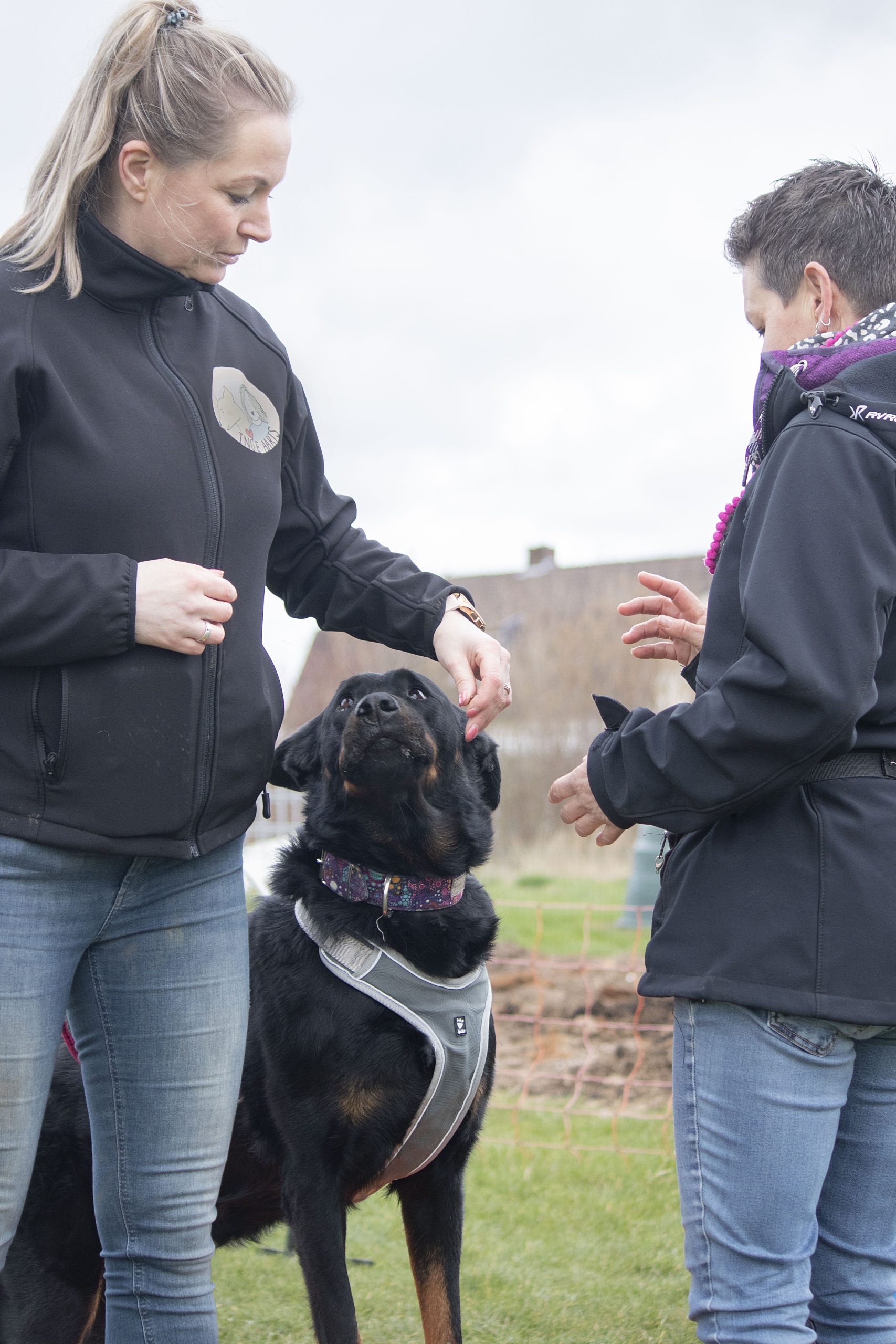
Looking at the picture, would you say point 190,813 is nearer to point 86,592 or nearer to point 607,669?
point 86,592

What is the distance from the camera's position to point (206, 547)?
1.93 m

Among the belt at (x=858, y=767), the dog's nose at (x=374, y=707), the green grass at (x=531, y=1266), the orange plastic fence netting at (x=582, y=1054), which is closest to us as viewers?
the belt at (x=858, y=767)

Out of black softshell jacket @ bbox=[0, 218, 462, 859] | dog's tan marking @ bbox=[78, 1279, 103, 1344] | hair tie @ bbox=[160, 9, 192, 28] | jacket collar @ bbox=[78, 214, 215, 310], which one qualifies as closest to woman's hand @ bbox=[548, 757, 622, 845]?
black softshell jacket @ bbox=[0, 218, 462, 859]

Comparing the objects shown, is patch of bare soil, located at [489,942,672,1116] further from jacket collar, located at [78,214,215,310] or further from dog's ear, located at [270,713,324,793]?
jacket collar, located at [78,214,215,310]

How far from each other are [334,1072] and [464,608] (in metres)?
1.05

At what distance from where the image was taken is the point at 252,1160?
2.71 m

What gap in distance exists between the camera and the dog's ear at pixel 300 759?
9.71ft

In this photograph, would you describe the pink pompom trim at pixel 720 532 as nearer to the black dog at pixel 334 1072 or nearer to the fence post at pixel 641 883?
the black dog at pixel 334 1072

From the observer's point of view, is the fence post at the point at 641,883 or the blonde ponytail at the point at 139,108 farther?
the fence post at the point at 641,883

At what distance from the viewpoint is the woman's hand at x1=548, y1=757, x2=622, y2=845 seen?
193 cm

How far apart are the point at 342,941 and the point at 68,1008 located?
0.77m

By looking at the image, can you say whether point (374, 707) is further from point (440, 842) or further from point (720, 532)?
point (720, 532)

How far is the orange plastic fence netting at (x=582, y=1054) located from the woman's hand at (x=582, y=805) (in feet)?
9.88

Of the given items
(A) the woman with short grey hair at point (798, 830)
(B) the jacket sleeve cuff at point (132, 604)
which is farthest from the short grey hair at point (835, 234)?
(B) the jacket sleeve cuff at point (132, 604)
